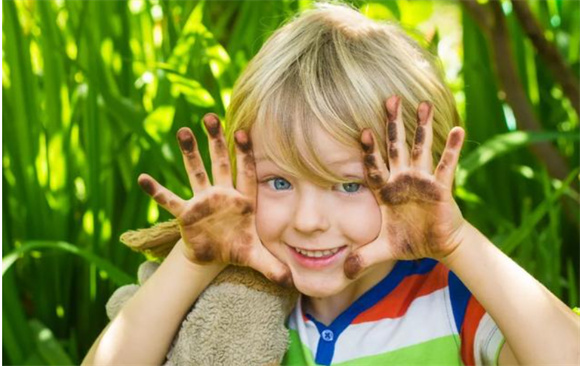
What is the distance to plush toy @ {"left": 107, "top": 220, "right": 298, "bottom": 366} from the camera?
1556 mm

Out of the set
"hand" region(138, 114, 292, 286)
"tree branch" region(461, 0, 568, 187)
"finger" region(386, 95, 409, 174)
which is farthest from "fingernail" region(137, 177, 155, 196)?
"tree branch" region(461, 0, 568, 187)

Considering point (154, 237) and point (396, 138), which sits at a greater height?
point (396, 138)

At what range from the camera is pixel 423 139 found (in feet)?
4.65

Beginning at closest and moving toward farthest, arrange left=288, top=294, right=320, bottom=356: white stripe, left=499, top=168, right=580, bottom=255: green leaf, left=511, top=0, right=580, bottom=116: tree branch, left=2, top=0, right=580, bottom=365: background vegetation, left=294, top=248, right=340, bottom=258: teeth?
left=294, top=248, right=340, bottom=258: teeth < left=288, top=294, right=320, bottom=356: white stripe < left=499, top=168, right=580, bottom=255: green leaf < left=2, top=0, right=580, bottom=365: background vegetation < left=511, top=0, right=580, bottom=116: tree branch

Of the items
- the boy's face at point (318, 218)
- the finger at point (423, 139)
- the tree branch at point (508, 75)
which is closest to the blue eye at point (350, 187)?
the boy's face at point (318, 218)

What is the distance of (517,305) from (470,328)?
12 cm

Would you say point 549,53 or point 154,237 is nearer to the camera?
point 154,237

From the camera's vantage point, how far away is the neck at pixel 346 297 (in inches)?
65.0

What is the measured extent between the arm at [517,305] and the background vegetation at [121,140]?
0.46 meters

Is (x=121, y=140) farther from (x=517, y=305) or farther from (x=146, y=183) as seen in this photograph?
(x=517, y=305)

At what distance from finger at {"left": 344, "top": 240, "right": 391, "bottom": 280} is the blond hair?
0.10m

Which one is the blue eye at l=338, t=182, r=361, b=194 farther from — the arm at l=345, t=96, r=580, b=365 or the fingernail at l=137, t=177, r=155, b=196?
the fingernail at l=137, t=177, r=155, b=196

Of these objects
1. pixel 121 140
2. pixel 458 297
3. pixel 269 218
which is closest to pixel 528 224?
pixel 458 297

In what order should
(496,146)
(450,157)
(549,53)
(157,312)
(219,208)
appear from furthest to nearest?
(549,53), (496,146), (157,312), (219,208), (450,157)
